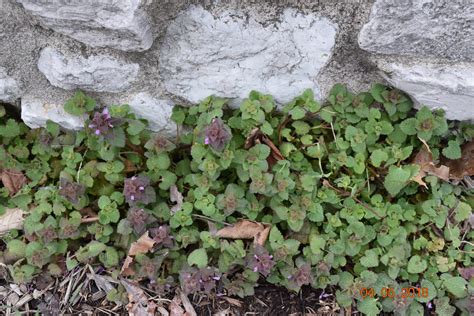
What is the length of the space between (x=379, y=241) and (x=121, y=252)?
107cm

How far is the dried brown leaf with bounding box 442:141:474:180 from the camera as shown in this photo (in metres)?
2.36

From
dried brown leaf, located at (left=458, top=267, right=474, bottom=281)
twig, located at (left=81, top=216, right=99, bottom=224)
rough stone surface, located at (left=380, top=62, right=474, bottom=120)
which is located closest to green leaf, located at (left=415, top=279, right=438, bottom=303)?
dried brown leaf, located at (left=458, top=267, right=474, bottom=281)

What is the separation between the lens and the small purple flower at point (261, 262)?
82.9 inches

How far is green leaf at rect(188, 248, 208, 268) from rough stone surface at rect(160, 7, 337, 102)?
0.62 meters

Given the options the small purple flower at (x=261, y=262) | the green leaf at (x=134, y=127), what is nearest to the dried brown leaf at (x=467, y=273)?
the small purple flower at (x=261, y=262)

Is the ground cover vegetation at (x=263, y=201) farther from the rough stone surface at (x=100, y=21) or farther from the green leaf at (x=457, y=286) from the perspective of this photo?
the rough stone surface at (x=100, y=21)

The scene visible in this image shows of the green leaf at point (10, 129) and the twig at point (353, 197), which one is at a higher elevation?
the green leaf at point (10, 129)

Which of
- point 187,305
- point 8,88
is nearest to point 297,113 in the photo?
point 187,305

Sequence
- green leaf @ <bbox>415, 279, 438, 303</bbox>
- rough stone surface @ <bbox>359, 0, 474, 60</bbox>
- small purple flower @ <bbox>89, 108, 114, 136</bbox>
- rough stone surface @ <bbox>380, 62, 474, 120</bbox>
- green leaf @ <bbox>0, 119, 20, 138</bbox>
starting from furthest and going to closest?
1. green leaf @ <bbox>0, 119, 20, 138</bbox>
2. green leaf @ <bbox>415, 279, 438, 303</bbox>
3. small purple flower @ <bbox>89, 108, 114, 136</bbox>
4. rough stone surface @ <bbox>380, 62, 474, 120</bbox>
5. rough stone surface @ <bbox>359, 0, 474, 60</bbox>

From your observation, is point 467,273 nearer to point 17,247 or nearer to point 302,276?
A: point 302,276

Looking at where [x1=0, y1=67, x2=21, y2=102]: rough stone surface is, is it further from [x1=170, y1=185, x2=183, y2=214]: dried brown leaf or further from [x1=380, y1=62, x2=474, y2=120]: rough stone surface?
[x1=380, y1=62, x2=474, y2=120]: rough stone surface

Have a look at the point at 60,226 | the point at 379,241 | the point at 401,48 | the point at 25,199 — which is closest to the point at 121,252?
the point at 60,226

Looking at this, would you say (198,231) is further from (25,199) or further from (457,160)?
(457,160)

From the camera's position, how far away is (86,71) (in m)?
2.11
